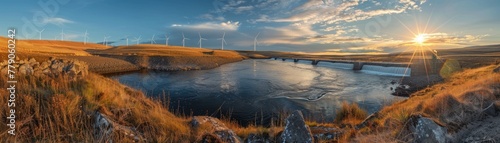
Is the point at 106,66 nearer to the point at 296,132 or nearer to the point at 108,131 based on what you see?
the point at 108,131

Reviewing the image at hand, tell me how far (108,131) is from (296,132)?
390 centimetres

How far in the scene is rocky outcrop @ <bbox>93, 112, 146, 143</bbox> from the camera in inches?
183

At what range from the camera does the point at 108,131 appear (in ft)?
15.6

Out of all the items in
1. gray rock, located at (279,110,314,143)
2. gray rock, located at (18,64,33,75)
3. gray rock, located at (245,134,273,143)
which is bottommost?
gray rock, located at (245,134,273,143)

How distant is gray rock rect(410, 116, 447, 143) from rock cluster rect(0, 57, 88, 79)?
13.2 meters

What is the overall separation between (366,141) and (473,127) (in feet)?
11.5

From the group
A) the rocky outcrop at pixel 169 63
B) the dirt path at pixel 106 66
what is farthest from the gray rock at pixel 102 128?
the rocky outcrop at pixel 169 63

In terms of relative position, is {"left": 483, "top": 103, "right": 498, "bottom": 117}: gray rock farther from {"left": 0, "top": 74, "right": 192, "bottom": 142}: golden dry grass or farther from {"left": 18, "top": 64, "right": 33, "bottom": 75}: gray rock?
{"left": 18, "top": 64, "right": 33, "bottom": 75}: gray rock

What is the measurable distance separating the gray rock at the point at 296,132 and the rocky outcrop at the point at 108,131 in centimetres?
311

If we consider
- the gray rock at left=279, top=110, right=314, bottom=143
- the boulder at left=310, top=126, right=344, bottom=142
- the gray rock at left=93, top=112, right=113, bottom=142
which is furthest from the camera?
the boulder at left=310, top=126, right=344, bottom=142

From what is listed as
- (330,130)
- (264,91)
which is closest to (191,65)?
(264,91)

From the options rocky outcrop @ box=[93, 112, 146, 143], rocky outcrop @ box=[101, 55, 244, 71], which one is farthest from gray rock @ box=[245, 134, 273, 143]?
rocky outcrop @ box=[101, 55, 244, 71]

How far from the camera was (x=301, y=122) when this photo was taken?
226 inches

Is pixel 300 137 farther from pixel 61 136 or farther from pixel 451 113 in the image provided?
pixel 451 113
